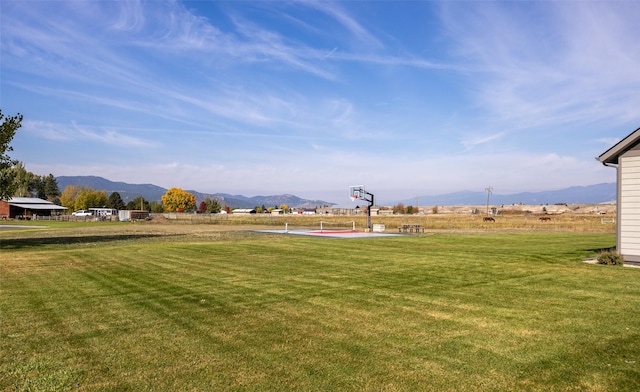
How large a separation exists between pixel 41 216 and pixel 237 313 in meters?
103

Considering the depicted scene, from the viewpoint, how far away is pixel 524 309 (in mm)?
8406

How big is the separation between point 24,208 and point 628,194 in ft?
345

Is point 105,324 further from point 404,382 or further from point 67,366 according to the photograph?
point 404,382

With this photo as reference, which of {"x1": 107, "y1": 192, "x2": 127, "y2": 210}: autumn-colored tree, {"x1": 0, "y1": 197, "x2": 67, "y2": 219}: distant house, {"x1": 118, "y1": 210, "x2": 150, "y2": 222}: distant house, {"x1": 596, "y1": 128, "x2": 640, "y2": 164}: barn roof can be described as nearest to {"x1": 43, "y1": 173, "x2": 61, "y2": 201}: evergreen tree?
{"x1": 107, "y1": 192, "x2": 127, "y2": 210}: autumn-colored tree

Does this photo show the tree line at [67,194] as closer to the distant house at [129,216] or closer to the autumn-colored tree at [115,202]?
the autumn-colored tree at [115,202]

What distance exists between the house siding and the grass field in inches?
67.9

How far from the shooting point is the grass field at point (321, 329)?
4.99m

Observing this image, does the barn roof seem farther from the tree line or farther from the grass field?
the tree line

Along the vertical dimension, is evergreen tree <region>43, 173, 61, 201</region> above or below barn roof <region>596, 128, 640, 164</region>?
above

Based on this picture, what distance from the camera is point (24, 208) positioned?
89375mm

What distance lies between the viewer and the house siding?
1487 cm

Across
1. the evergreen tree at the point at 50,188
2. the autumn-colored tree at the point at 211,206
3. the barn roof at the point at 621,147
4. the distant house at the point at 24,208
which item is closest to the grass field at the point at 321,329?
the barn roof at the point at 621,147

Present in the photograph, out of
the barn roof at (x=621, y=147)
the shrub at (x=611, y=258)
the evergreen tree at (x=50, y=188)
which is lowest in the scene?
the shrub at (x=611, y=258)

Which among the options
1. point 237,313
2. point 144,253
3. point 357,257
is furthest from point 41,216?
point 237,313
